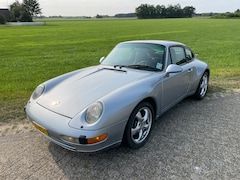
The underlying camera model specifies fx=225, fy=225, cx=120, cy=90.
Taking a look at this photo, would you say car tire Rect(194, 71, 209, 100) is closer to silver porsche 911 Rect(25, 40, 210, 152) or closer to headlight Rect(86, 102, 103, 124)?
silver porsche 911 Rect(25, 40, 210, 152)

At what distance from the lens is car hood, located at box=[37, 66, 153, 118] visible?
277 cm

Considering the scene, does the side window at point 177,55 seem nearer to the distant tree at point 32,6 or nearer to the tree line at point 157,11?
the distant tree at point 32,6

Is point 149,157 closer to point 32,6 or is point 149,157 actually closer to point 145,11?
point 32,6

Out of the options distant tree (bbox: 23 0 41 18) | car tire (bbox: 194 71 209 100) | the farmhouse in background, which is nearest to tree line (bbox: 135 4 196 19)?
distant tree (bbox: 23 0 41 18)

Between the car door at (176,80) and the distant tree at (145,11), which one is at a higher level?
the distant tree at (145,11)

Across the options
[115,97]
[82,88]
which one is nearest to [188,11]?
[82,88]

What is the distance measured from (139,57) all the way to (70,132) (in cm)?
193

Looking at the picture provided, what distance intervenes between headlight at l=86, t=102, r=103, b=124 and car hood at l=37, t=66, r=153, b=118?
12 centimetres

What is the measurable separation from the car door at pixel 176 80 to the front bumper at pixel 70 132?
3.88 ft

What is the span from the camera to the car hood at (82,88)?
277cm

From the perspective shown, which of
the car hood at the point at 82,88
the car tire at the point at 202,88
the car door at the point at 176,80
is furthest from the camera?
the car tire at the point at 202,88

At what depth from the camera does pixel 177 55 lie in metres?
4.12

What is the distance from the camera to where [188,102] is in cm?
479

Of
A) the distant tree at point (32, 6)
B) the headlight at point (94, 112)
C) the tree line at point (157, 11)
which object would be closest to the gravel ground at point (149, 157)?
the headlight at point (94, 112)
